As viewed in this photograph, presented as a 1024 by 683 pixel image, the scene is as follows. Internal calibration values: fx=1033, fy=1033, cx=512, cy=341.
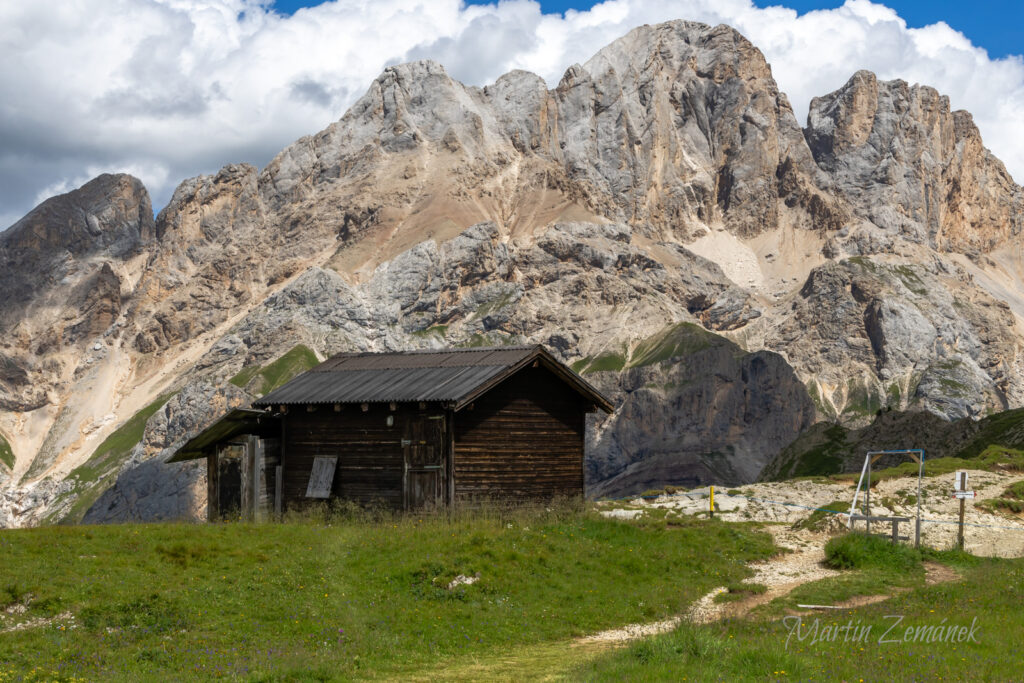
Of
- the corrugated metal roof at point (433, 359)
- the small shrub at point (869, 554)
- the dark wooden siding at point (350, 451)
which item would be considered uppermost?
the corrugated metal roof at point (433, 359)

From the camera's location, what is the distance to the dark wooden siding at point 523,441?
3238cm

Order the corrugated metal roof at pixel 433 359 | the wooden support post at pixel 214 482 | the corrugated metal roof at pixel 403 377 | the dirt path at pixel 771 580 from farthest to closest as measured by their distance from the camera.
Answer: the wooden support post at pixel 214 482 → the corrugated metal roof at pixel 433 359 → the corrugated metal roof at pixel 403 377 → the dirt path at pixel 771 580

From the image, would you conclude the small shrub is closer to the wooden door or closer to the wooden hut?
the wooden hut

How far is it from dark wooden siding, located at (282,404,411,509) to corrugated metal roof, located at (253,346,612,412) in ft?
1.90

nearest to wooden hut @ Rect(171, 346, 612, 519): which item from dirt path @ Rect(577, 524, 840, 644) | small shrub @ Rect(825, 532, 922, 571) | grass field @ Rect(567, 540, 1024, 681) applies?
dirt path @ Rect(577, 524, 840, 644)

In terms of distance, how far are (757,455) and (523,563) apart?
590 feet

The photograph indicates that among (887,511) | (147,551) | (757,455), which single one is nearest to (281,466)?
(147,551)

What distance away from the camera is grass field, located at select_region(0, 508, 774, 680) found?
17.7 metres

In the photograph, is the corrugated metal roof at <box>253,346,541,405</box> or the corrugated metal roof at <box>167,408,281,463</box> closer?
the corrugated metal roof at <box>253,346,541,405</box>

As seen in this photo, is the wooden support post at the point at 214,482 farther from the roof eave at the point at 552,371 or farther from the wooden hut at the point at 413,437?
the roof eave at the point at 552,371

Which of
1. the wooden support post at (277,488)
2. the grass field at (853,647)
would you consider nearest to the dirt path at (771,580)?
the grass field at (853,647)

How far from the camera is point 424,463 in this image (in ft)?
105

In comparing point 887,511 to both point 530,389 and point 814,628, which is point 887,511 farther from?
point 814,628

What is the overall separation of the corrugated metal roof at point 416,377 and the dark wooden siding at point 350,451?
1.90 ft
